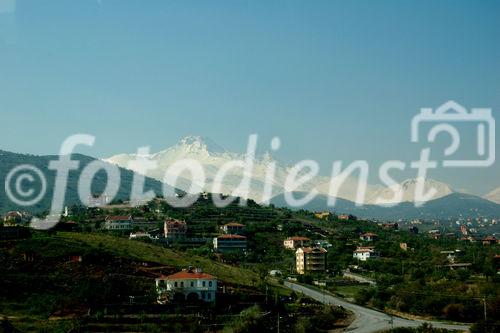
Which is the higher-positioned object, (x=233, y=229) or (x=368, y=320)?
(x=233, y=229)

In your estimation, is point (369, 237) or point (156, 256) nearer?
point (156, 256)

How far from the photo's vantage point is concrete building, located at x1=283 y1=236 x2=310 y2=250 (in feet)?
283

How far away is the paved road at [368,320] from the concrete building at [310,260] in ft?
63.8

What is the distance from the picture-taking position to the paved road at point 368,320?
1724 inches

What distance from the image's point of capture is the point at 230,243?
82.4 meters

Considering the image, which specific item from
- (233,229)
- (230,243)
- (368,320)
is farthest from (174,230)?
(368,320)

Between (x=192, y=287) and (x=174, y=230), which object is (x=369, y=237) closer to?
(x=174, y=230)

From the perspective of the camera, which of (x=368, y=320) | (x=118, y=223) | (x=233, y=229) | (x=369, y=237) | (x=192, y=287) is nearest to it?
(x=192, y=287)

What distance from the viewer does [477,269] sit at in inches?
2904

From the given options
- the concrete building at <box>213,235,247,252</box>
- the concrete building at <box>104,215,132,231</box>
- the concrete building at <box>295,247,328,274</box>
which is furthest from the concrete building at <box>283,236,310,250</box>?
the concrete building at <box>104,215,132,231</box>

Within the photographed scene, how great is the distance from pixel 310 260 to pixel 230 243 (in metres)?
10.4

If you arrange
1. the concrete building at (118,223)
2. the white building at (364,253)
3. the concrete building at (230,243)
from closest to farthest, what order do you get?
the concrete building at (230,243)
the white building at (364,253)
the concrete building at (118,223)

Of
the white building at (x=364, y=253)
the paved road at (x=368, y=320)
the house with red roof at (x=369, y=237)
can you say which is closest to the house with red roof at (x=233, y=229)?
the white building at (x=364, y=253)

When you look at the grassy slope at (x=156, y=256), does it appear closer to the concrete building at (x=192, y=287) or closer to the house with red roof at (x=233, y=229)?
the concrete building at (x=192, y=287)
